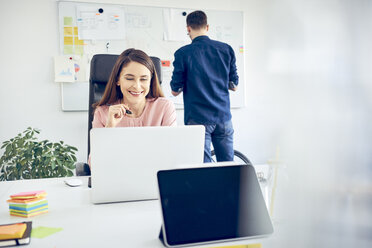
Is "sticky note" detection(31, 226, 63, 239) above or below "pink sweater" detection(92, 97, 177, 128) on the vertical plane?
below

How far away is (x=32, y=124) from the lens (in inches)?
112

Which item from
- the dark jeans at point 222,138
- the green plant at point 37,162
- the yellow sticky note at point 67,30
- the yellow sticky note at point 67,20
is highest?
the yellow sticky note at point 67,20

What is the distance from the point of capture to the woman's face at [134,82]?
4.88 feet

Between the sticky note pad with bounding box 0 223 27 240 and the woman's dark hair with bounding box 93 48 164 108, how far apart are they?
0.92m

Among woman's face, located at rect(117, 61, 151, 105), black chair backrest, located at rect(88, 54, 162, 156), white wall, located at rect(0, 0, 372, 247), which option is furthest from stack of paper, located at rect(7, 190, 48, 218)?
black chair backrest, located at rect(88, 54, 162, 156)

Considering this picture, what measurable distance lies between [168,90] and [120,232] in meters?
2.48

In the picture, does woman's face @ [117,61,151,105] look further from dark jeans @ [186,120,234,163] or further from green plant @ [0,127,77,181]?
green plant @ [0,127,77,181]

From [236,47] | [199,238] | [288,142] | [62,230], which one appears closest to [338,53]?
[288,142]

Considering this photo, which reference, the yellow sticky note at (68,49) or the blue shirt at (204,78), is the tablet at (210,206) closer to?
the blue shirt at (204,78)

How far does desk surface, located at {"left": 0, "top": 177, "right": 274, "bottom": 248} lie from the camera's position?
65 centimetres

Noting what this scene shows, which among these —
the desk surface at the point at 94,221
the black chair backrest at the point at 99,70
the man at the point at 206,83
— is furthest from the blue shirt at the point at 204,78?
the desk surface at the point at 94,221

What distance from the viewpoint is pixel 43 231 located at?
28.3 inches

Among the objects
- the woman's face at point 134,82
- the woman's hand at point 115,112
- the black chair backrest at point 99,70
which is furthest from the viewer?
the black chair backrest at point 99,70

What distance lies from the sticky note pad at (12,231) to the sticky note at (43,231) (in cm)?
3
